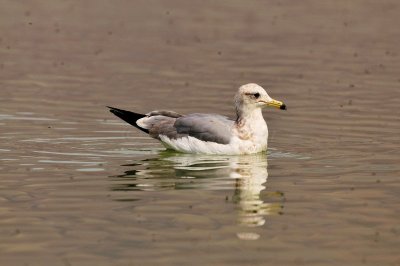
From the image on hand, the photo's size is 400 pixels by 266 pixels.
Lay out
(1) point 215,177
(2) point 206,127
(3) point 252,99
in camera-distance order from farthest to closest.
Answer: (3) point 252,99, (2) point 206,127, (1) point 215,177

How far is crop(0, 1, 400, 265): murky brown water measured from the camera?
42.0 feet

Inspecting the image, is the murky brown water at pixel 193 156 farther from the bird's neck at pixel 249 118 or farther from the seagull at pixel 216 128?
the bird's neck at pixel 249 118

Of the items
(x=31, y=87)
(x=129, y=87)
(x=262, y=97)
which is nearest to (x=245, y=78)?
(x=129, y=87)

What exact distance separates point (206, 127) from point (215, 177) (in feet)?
7.14

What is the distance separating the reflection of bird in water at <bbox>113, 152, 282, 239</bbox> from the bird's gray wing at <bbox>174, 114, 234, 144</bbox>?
0.30 metres

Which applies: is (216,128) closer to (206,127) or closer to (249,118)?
(206,127)

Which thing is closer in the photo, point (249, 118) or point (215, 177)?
point (215, 177)

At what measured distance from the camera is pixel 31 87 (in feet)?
82.2

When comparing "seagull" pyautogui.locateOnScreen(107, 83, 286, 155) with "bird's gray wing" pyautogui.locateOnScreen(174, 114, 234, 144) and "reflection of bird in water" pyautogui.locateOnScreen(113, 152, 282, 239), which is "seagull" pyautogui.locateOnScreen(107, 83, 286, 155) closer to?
"bird's gray wing" pyautogui.locateOnScreen(174, 114, 234, 144)

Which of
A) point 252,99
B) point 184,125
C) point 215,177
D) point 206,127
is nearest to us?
point 215,177

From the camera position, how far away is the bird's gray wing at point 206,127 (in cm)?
1873

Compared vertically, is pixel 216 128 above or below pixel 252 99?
below

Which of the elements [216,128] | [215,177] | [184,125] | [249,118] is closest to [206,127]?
[216,128]

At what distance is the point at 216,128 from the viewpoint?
18844mm
